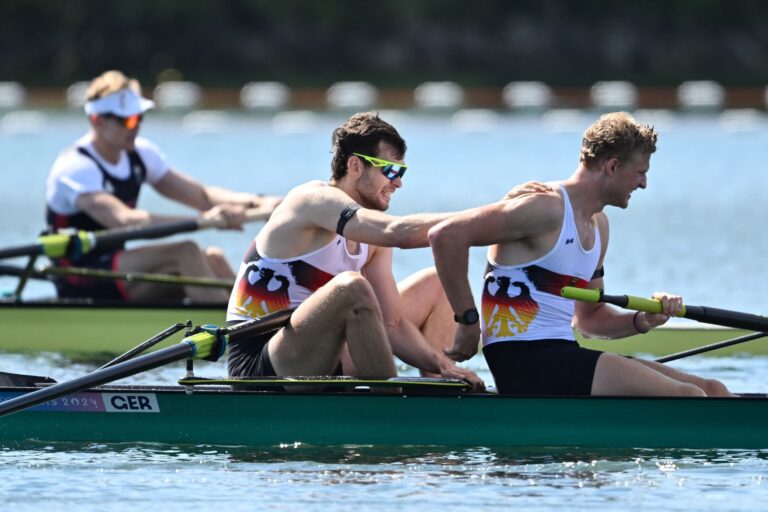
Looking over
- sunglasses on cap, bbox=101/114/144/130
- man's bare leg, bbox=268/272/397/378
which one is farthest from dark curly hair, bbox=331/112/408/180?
sunglasses on cap, bbox=101/114/144/130

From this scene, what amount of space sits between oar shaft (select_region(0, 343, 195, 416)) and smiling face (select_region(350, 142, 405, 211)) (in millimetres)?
1209

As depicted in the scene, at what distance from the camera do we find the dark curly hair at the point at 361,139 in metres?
8.57

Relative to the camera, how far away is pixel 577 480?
8406 mm

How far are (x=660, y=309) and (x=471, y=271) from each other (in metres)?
9.30

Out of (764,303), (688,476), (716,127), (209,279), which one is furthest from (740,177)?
(688,476)

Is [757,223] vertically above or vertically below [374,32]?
below

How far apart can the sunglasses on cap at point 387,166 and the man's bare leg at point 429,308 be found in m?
0.75

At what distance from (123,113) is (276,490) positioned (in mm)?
5064

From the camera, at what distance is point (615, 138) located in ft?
26.6

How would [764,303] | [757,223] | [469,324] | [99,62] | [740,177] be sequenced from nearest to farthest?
[469,324], [764,303], [757,223], [740,177], [99,62]

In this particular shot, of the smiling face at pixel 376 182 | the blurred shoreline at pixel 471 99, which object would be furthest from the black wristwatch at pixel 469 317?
the blurred shoreline at pixel 471 99

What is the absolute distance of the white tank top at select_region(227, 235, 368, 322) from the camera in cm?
874

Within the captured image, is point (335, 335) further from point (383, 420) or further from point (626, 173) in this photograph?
point (626, 173)

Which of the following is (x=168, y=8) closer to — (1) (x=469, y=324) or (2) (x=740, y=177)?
(2) (x=740, y=177)
